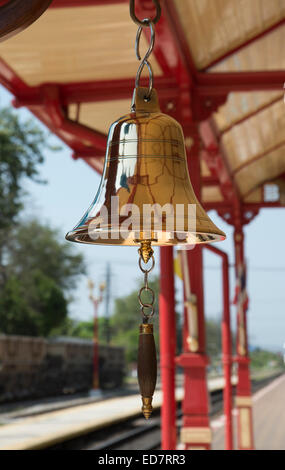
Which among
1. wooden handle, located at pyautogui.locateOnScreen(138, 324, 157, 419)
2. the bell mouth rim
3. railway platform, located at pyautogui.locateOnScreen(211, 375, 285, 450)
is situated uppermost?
the bell mouth rim

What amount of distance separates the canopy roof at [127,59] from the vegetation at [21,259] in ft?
70.8

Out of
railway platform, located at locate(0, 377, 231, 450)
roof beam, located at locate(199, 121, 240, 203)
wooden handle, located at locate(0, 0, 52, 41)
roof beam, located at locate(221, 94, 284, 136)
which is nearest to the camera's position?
wooden handle, located at locate(0, 0, 52, 41)

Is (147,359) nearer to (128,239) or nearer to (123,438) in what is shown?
(128,239)

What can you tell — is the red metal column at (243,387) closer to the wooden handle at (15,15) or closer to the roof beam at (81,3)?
the roof beam at (81,3)

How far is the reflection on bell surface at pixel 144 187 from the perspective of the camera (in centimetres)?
174

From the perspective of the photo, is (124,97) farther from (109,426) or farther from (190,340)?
(109,426)

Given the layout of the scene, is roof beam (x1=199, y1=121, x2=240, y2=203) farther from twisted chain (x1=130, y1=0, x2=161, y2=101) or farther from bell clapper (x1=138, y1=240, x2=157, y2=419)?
bell clapper (x1=138, y1=240, x2=157, y2=419)

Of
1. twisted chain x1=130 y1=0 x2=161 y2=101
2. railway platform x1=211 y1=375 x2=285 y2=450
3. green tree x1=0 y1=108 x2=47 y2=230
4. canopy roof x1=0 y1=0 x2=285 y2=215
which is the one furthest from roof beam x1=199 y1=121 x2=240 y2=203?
green tree x1=0 y1=108 x2=47 y2=230

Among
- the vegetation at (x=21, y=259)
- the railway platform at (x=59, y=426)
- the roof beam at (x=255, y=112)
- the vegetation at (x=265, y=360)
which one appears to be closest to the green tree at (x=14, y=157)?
the vegetation at (x=21, y=259)

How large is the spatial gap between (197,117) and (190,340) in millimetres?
1803

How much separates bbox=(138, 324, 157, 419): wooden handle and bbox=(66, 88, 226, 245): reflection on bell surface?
0.30 meters

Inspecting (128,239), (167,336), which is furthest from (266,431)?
(128,239)

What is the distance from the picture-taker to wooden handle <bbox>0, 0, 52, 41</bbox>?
59.4 inches
